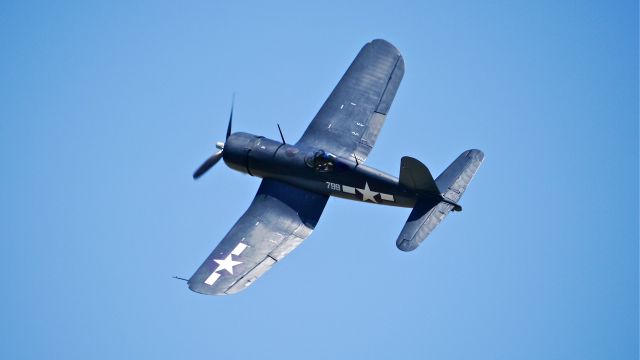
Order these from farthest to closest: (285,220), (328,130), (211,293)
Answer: (328,130), (285,220), (211,293)

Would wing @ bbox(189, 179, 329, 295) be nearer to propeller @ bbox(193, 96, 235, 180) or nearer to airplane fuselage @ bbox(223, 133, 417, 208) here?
airplane fuselage @ bbox(223, 133, 417, 208)

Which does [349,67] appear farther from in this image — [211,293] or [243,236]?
[211,293]

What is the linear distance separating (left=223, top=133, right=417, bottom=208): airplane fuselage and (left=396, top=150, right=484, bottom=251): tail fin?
1.59 ft

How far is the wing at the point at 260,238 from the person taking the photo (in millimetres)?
25062

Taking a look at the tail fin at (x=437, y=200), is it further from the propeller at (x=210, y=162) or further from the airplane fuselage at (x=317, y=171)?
the propeller at (x=210, y=162)

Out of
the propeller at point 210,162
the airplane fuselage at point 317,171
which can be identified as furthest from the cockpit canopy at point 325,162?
the propeller at point 210,162

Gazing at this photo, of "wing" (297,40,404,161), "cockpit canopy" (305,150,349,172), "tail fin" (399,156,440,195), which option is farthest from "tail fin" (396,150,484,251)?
"wing" (297,40,404,161)

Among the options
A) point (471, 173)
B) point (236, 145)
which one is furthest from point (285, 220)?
point (471, 173)

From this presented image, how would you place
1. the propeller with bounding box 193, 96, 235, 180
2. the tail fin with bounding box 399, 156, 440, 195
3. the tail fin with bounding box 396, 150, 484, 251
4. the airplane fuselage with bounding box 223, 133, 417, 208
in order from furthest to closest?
the propeller with bounding box 193, 96, 235, 180
the airplane fuselage with bounding box 223, 133, 417, 208
the tail fin with bounding box 399, 156, 440, 195
the tail fin with bounding box 396, 150, 484, 251

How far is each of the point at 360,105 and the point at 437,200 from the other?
14.4ft

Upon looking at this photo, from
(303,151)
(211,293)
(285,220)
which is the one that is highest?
(303,151)

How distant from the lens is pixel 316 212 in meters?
26.8

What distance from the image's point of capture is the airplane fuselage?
2641 centimetres

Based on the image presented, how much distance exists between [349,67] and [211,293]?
8.21 metres
